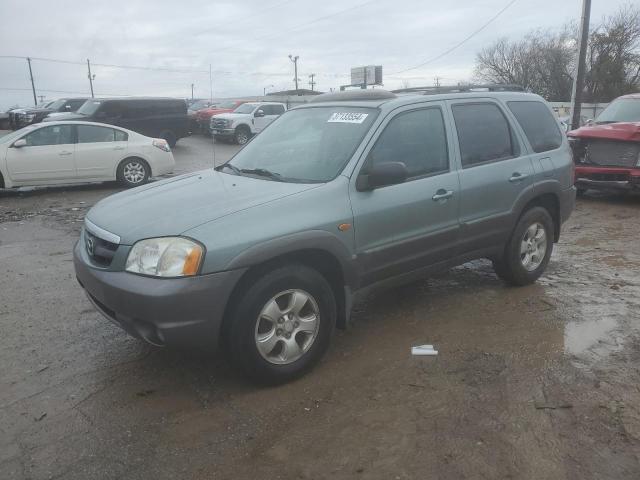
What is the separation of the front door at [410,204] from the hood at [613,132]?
614cm

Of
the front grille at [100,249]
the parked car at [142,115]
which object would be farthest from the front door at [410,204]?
the parked car at [142,115]

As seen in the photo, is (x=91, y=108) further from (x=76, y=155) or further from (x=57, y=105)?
(x=57, y=105)

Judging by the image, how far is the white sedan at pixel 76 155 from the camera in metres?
11.1

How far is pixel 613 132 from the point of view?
945 centimetres

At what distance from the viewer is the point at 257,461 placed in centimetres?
287

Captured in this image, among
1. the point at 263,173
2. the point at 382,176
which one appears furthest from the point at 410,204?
the point at 263,173

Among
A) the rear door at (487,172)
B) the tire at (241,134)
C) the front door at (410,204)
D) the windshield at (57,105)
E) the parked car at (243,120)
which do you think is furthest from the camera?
the windshield at (57,105)

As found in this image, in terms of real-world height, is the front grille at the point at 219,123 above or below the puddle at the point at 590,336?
above

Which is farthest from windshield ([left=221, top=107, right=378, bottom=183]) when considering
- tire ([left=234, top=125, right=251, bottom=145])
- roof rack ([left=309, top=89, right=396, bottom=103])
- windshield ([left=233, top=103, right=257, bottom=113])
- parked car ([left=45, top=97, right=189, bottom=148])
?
windshield ([left=233, top=103, right=257, bottom=113])

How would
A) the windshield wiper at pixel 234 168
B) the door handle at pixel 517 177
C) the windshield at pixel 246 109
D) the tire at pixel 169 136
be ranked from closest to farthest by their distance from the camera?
the windshield wiper at pixel 234 168, the door handle at pixel 517 177, the tire at pixel 169 136, the windshield at pixel 246 109

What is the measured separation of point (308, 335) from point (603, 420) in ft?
5.82

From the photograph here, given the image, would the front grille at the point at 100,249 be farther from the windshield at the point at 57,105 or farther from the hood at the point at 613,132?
the windshield at the point at 57,105

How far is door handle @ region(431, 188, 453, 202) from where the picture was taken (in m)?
4.30

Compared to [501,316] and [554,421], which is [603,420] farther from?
[501,316]
